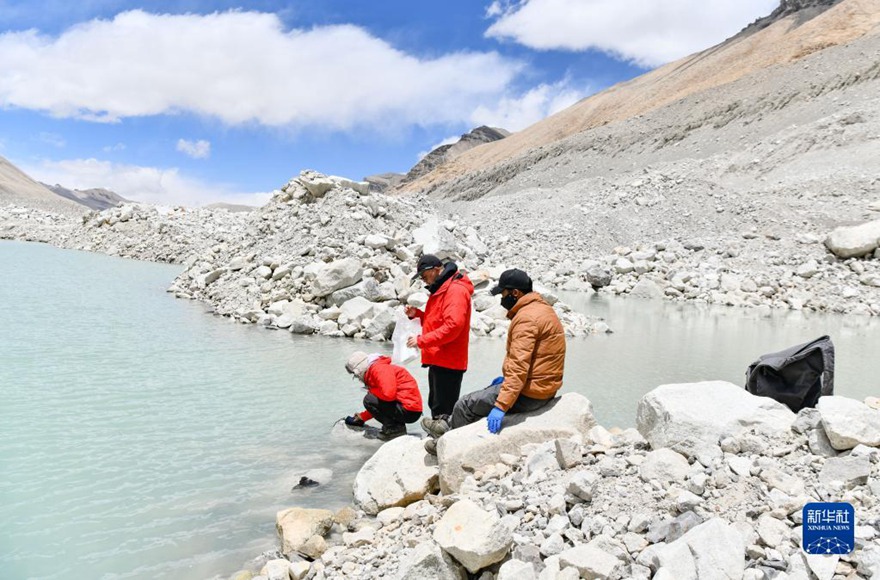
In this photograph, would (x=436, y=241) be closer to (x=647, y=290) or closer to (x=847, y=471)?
(x=647, y=290)

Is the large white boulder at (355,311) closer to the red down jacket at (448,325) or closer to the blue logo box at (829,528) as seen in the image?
the red down jacket at (448,325)

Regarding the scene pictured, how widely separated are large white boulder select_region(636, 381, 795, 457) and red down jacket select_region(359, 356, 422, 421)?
3033 millimetres

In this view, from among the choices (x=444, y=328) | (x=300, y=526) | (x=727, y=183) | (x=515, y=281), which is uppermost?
(x=727, y=183)

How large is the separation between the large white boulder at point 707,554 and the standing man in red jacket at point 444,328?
301 cm

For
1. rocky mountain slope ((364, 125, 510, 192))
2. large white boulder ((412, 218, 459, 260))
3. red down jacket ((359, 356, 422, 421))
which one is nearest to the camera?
red down jacket ((359, 356, 422, 421))

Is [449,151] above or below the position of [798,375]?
above

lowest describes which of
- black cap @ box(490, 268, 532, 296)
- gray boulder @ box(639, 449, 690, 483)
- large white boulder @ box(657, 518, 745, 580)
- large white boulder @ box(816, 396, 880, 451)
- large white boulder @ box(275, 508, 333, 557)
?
large white boulder @ box(275, 508, 333, 557)

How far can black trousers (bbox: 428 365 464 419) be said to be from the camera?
6.13m

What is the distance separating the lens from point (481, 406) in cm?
547

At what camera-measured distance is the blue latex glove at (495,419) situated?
5.10m

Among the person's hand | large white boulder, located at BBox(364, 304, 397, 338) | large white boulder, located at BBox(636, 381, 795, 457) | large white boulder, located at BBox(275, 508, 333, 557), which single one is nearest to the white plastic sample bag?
the person's hand

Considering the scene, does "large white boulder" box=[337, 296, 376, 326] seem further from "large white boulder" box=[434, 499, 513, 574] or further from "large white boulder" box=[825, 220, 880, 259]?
"large white boulder" box=[825, 220, 880, 259]

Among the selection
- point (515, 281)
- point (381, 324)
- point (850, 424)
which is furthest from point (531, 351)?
point (381, 324)

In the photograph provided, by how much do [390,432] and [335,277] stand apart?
314 inches
